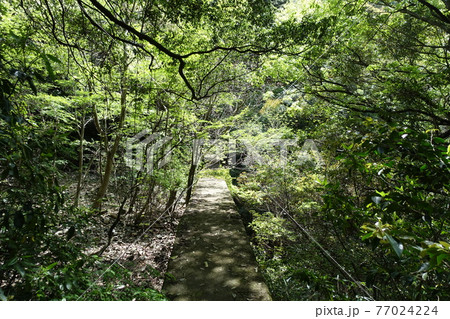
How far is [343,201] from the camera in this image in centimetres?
149

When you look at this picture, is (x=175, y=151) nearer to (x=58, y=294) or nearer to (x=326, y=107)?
(x=326, y=107)

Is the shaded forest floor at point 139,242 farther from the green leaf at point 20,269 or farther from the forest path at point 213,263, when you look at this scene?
the green leaf at point 20,269

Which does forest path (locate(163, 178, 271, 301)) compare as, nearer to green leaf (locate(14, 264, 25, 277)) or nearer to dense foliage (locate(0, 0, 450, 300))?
dense foliage (locate(0, 0, 450, 300))

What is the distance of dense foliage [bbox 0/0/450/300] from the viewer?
1249mm

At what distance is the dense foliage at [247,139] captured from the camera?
4.10ft

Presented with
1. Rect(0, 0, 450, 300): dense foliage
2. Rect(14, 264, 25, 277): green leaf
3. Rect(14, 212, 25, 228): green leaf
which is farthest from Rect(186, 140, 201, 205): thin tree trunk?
Rect(14, 264, 25, 277): green leaf

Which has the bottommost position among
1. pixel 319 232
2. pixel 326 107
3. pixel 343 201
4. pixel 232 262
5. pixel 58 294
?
pixel 319 232

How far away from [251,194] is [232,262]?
3.49m

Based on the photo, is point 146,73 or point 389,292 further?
point 146,73

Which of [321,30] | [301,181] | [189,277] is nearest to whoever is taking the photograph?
[189,277]

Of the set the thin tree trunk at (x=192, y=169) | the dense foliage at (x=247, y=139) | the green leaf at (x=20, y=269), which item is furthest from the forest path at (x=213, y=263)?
the thin tree trunk at (x=192, y=169)

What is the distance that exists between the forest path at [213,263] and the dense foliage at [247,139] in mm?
365

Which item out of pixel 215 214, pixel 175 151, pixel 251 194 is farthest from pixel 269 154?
pixel 215 214

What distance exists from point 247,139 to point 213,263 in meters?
4.86
